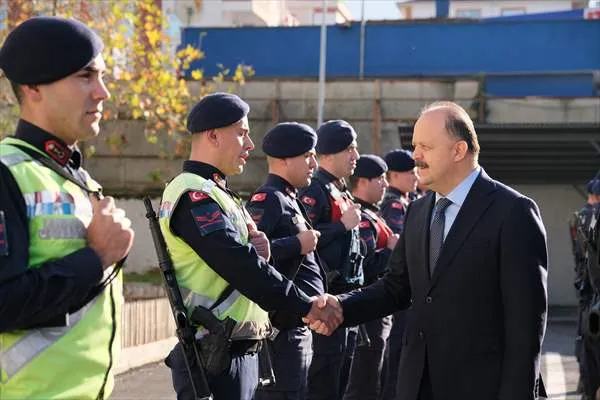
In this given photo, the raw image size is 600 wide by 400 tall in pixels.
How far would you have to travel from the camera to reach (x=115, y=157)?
23609 millimetres

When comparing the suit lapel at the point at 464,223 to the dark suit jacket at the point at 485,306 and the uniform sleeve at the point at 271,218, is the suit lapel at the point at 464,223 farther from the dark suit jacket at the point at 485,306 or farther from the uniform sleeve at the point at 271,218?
the uniform sleeve at the point at 271,218

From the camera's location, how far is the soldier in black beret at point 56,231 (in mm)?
2961

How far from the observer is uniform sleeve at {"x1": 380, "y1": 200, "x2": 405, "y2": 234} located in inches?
391

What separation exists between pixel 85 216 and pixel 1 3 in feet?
36.4

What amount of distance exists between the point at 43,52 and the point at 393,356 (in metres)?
6.81

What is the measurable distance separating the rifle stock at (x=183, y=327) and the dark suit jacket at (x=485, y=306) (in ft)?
3.10

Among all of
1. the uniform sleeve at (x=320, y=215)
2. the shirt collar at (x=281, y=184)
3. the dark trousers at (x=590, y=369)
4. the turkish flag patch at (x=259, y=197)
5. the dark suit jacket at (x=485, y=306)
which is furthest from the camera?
the uniform sleeve at (x=320, y=215)

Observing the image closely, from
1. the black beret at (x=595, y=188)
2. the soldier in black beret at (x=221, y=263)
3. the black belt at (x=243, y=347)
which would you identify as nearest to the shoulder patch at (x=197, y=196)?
the soldier in black beret at (x=221, y=263)

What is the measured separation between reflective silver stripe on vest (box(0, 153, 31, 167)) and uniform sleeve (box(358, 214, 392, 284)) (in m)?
5.66

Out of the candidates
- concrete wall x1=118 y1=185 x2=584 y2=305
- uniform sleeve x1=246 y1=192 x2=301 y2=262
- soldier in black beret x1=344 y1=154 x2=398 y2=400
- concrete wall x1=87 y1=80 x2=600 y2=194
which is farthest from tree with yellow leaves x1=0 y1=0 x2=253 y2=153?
concrete wall x1=118 y1=185 x2=584 y2=305

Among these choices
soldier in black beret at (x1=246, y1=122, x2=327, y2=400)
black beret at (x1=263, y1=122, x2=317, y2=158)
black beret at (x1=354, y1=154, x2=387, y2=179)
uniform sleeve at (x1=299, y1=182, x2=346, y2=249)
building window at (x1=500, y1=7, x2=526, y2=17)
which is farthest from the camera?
building window at (x1=500, y1=7, x2=526, y2=17)

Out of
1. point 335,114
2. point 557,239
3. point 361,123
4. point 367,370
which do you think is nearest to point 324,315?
point 367,370

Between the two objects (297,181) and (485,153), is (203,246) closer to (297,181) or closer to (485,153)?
(297,181)

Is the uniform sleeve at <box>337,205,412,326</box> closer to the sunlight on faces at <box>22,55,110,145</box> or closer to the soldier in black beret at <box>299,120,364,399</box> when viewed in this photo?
the soldier in black beret at <box>299,120,364,399</box>
